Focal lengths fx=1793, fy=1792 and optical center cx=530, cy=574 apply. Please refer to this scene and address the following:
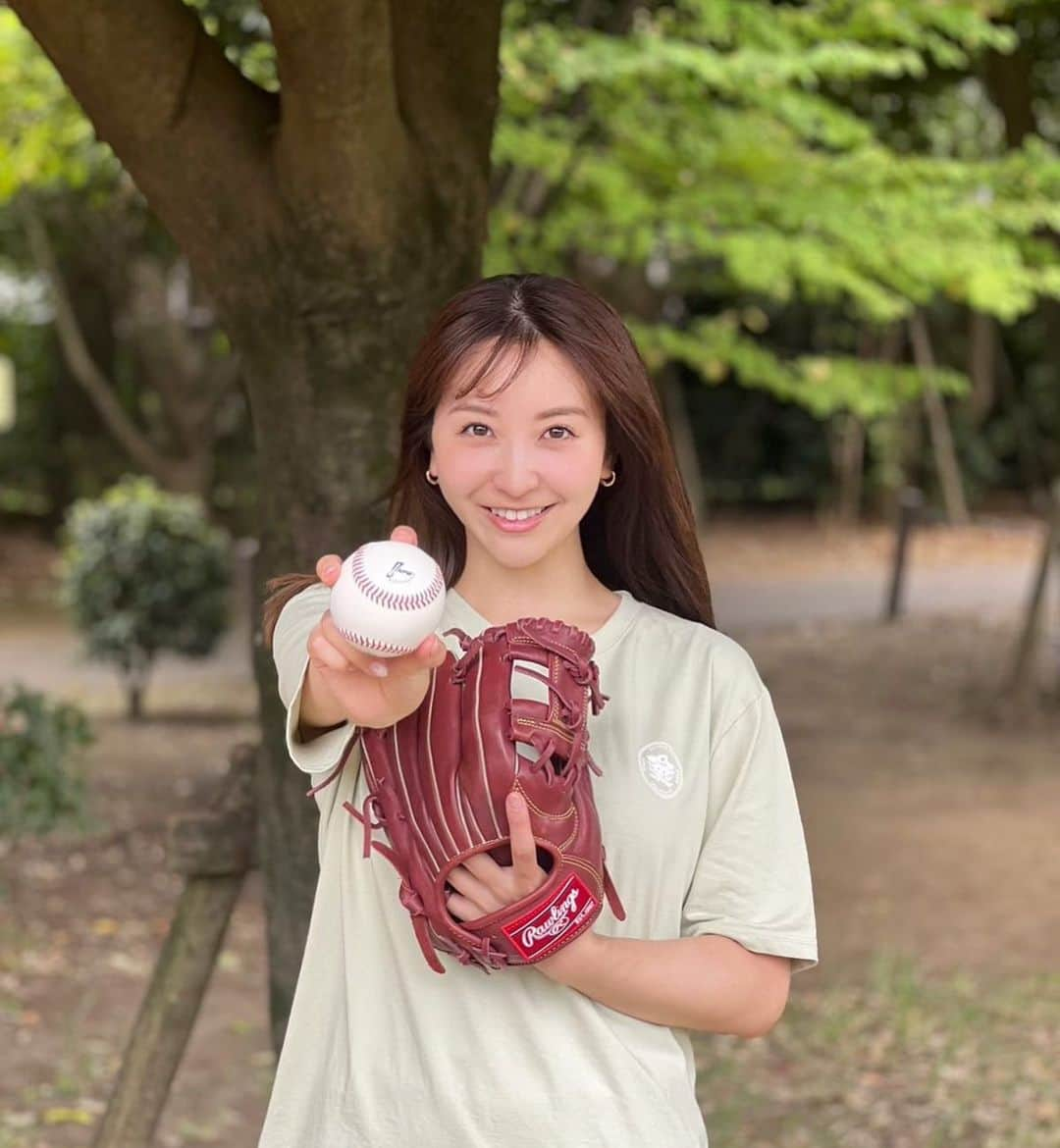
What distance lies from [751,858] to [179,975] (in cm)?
197

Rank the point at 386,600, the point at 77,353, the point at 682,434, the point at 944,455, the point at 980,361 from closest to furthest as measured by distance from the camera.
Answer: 1. the point at 386,600
2. the point at 77,353
3. the point at 682,434
4. the point at 944,455
5. the point at 980,361

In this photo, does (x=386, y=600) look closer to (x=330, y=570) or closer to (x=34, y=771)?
(x=330, y=570)

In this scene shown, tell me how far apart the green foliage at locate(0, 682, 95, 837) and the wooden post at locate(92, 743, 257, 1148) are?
2.78 metres

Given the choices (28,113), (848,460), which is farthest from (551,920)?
(848,460)

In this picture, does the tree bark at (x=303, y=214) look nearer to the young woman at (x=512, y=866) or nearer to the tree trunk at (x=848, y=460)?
the young woman at (x=512, y=866)

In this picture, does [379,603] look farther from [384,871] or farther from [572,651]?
[384,871]

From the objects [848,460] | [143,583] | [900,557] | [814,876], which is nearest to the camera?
[814,876]

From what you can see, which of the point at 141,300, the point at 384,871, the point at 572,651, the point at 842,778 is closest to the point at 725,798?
the point at 572,651

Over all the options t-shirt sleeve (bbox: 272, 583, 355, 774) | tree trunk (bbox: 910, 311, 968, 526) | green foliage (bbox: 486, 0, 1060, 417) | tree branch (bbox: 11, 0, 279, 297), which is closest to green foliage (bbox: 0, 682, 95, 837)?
green foliage (bbox: 486, 0, 1060, 417)

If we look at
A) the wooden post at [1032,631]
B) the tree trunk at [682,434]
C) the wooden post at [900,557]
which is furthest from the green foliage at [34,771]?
the tree trunk at [682,434]

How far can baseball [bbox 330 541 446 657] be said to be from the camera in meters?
1.75

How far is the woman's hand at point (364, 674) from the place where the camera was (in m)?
1.81

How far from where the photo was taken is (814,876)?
25.8 feet

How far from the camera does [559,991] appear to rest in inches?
79.4
